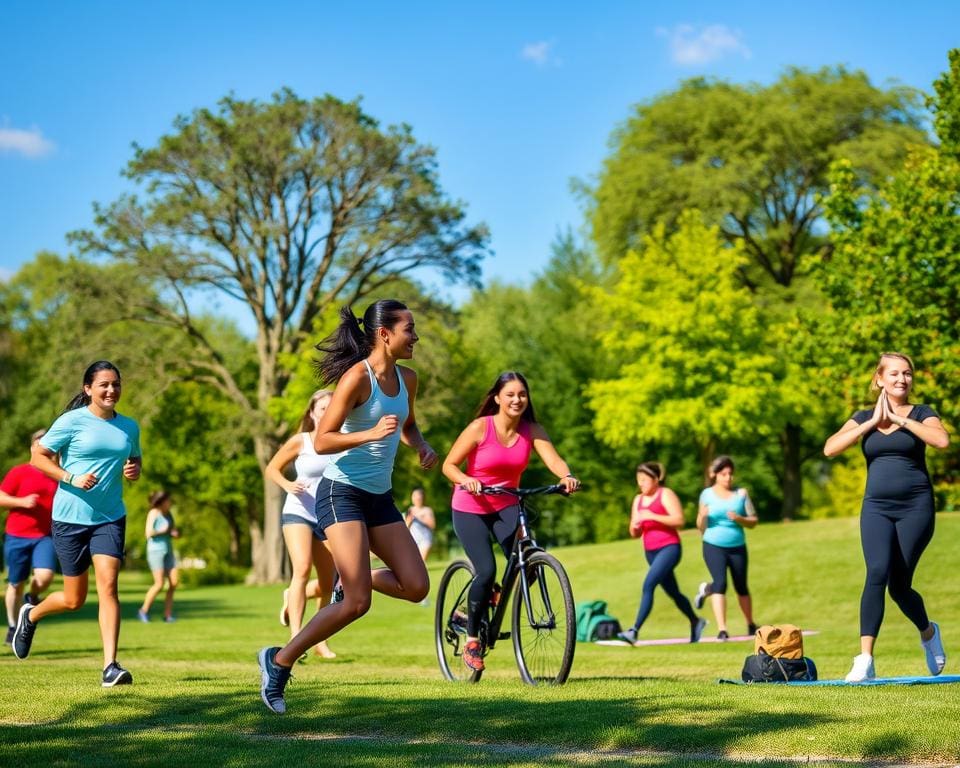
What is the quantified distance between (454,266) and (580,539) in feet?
85.7

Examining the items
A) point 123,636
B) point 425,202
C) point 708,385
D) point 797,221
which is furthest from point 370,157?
point 123,636

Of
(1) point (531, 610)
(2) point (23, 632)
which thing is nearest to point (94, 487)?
(2) point (23, 632)

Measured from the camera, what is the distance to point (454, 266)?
43625mm

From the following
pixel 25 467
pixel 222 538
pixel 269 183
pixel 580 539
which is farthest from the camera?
pixel 222 538

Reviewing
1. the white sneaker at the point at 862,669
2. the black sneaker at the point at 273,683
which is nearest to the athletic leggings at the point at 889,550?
the white sneaker at the point at 862,669

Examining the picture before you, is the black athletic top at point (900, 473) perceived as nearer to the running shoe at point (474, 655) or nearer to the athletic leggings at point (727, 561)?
the running shoe at point (474, 655)

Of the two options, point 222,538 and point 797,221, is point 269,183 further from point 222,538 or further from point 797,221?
point 222,538

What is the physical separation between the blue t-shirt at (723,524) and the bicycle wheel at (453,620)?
5986 mm

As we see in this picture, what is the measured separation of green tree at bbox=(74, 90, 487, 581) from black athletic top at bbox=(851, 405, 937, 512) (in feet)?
111

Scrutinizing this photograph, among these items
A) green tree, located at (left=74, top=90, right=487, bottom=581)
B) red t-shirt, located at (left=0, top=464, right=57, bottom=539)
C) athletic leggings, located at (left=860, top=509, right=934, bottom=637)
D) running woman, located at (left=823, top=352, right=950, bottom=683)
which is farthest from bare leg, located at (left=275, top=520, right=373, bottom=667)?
green tree, located at (left=74, top=90, right=487, bottom=581)

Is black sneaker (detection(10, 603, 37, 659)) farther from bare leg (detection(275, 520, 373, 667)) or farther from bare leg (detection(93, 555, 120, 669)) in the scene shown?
bare leg (detection(275, 520, 373, 667))

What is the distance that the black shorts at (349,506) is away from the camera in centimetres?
730

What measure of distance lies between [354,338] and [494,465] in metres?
2.34

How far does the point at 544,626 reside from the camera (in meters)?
8.88
